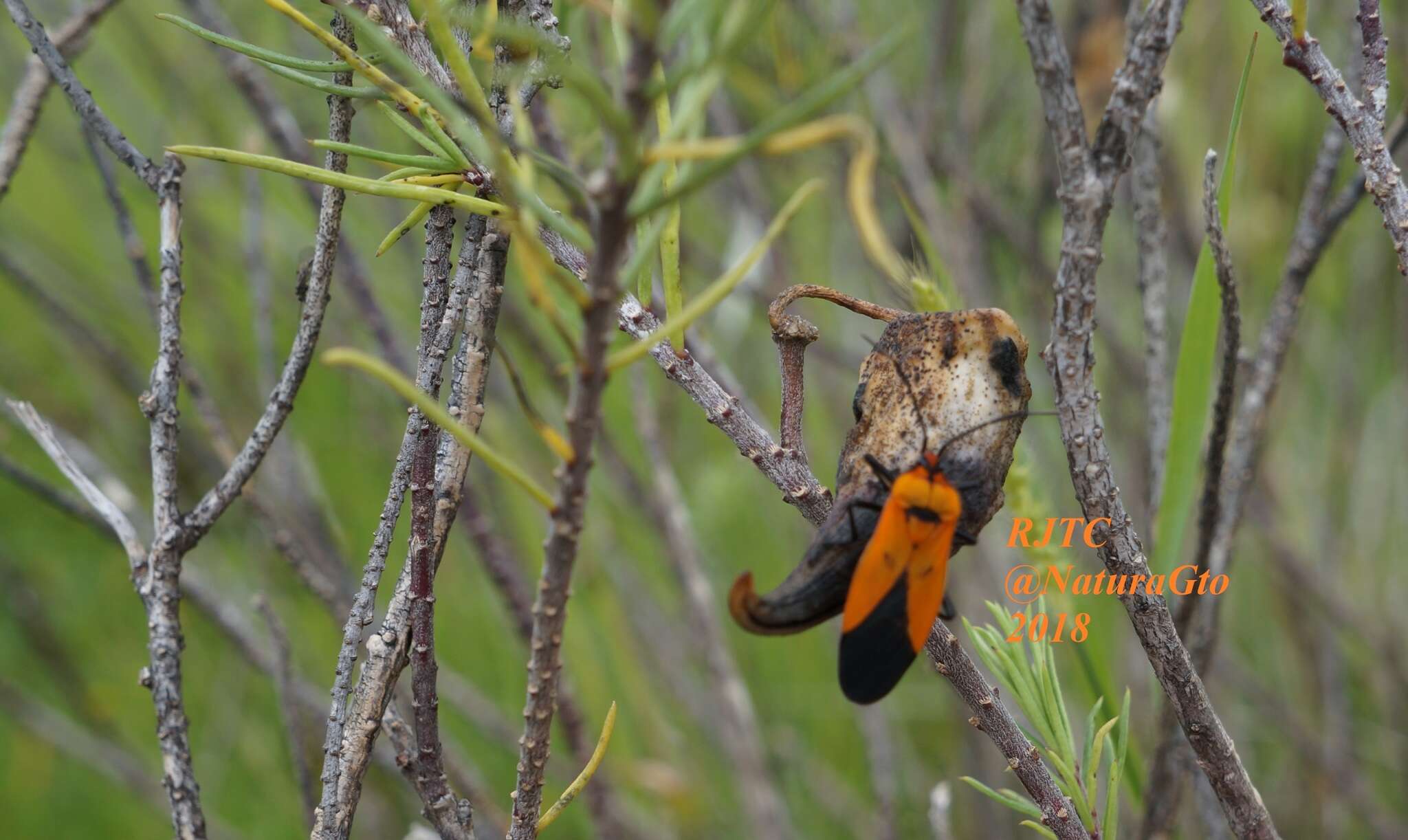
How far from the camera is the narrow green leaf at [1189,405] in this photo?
0.88 m

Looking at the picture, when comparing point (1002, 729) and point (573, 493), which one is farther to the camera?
point (1002, 729)

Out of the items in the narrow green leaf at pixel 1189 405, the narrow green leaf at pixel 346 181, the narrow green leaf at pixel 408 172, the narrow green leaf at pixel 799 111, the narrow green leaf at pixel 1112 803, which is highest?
the narrow green leaf at pixel 408 172

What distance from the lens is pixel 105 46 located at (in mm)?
2904

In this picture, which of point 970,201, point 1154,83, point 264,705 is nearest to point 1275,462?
point 970,201

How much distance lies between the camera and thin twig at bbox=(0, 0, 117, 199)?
1.00m

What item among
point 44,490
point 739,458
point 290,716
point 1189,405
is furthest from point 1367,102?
point 739,458

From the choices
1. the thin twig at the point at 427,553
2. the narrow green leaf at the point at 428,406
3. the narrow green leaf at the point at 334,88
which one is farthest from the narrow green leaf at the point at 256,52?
the narrow green leaf at the point at 428,406

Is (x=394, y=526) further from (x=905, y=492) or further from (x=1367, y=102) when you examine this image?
(x=1367, y=102)

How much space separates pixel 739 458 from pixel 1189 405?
1.76m

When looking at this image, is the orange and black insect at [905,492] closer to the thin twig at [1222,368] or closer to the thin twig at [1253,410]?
the thin twig at [1222,368]

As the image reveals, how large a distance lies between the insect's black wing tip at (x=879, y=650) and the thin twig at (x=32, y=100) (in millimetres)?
873

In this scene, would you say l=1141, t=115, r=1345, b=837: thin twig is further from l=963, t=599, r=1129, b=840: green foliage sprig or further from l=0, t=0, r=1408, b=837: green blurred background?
l=0, t=0, r=1408, b=837: green blurred background

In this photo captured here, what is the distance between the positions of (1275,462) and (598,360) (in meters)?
2.80

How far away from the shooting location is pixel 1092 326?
0.68 m
